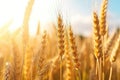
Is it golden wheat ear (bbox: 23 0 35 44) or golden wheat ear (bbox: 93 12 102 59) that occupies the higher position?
golden wheat ear (bbox: 23 0 35 44)

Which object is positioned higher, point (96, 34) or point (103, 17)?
point (103, 17)

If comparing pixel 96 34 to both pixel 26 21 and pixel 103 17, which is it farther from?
pixel 26 21

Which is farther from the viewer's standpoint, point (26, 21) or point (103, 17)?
point (103, 17)

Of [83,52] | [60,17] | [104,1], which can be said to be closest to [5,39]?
[60,17]

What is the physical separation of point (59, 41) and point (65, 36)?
79 millimetres

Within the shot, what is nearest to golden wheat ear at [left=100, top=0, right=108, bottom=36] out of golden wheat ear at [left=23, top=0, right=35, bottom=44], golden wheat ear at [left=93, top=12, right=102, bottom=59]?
golden wheat ear at [left=93, top=12, right=102, bottom=59]

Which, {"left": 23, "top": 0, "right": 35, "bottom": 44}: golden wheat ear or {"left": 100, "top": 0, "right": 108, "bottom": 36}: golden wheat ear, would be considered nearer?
{"left": 23, "top": 0, "right": 35, "bottom": 44}: golden wheat ear

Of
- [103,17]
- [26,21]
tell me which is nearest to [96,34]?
[103,17]

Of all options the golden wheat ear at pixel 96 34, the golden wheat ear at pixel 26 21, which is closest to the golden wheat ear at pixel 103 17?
the golden wheat ear at pixel 96 34

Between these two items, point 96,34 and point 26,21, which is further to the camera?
point 96,34

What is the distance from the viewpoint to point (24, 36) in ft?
6.03

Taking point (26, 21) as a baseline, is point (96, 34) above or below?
below

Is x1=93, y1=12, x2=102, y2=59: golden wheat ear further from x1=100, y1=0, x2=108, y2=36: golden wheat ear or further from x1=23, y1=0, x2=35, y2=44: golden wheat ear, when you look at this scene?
x1=23, y1=0, x2=35, y2=44: golden wheat ear

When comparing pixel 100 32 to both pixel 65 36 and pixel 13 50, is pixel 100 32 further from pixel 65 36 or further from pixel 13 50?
pixel 13 50
